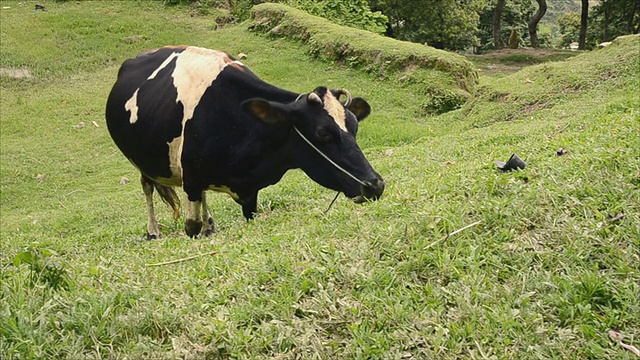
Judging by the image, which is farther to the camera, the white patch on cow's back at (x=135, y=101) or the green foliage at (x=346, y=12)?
the green foliage at (x=346, y=12)

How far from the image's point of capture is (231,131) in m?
5.50

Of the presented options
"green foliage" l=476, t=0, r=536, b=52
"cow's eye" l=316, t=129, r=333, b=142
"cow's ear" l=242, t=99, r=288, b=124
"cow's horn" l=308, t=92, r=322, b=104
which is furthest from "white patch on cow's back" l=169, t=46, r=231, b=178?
"green foliage" l=476, t=0, r=536, b=52

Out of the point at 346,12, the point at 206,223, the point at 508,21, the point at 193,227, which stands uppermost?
the point at 346,12

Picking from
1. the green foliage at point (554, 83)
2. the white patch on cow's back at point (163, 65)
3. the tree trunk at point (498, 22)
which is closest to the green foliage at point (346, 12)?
the tree trunk at point (498, 22)

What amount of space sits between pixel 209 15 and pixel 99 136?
1183cm

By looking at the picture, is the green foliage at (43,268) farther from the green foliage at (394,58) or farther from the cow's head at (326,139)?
the green foliage at (394,58)

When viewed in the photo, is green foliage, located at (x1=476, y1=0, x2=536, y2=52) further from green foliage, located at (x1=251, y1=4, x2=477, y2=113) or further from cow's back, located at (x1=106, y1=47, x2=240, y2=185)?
cow's back, located at (x1=106, y1=47, x2=240, y2=185)

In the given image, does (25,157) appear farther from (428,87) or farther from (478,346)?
(478,346)

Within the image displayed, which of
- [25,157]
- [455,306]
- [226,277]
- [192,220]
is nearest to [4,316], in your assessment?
[226,277]

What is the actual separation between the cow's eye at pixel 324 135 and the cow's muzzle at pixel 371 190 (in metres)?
0.59

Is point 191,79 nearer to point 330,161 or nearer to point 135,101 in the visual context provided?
point 135,101

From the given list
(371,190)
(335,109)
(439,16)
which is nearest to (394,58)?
(335,109)

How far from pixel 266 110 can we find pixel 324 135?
65 centimetres

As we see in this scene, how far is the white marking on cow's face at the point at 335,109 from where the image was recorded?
197 inches
